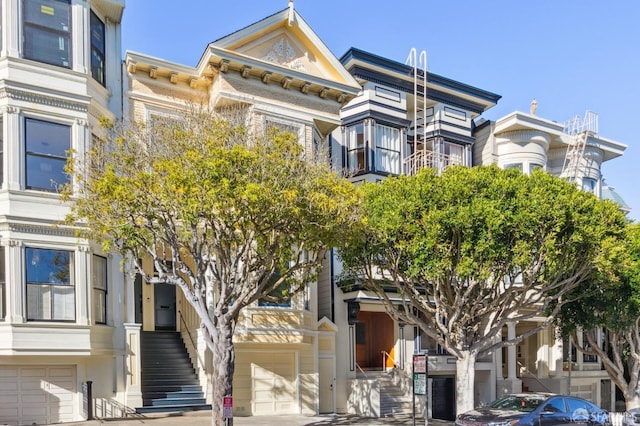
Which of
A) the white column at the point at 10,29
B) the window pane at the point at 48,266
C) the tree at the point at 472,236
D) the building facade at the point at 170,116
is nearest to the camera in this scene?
the tree at the point at 472,236

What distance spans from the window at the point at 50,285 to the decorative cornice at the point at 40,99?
394 cm

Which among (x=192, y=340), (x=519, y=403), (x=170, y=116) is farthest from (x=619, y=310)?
(x=170, y=116)

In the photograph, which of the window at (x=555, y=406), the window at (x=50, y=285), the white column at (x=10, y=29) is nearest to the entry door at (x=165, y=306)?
the window at (x=50, y=285)

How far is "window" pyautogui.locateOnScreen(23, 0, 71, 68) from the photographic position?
1797 centimetres

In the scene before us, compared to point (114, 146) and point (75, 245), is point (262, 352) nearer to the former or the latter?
point (75, 245)

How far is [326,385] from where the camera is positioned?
22984mm

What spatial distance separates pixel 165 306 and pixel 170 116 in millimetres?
6731

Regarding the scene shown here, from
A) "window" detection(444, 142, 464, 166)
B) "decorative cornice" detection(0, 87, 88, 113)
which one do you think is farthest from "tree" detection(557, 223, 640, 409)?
"decorative cornice" detection(0, 87, 88, 113)

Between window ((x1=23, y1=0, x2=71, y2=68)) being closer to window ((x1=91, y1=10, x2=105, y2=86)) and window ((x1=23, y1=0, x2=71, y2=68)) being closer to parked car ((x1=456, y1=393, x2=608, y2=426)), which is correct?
window ((x1=91, y1=10, x2=105, y2=86))

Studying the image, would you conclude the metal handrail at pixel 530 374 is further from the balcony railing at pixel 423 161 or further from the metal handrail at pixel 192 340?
the metal handrail at pixel 192 340

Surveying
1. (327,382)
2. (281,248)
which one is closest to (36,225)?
(281,248)

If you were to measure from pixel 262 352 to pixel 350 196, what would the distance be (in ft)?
25.2

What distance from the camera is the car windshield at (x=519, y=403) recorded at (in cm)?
1543

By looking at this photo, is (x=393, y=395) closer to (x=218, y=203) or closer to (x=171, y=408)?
(x=171, y=408)
